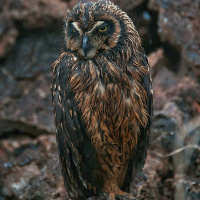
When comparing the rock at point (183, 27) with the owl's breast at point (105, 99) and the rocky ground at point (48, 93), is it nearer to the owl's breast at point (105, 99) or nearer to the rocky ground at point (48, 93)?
the rocky ground at point (48, 93)

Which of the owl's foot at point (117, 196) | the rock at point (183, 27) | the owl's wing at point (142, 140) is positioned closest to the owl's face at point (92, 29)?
the owl's wing at point (142, 140)

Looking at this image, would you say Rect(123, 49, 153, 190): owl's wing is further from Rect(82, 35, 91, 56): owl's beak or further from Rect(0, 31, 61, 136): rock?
Rect(0, 31, 61, 136): rock

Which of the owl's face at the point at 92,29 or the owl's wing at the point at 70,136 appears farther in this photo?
the owl's wing at the point at 70,136

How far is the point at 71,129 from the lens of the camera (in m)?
4.21

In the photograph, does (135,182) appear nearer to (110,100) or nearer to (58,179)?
(58,179)

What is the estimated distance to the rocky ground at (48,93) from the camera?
5031 millimetres

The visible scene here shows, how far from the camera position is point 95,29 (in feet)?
13.1

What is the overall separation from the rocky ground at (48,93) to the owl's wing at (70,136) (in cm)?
56

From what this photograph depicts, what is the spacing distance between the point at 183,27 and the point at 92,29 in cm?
235

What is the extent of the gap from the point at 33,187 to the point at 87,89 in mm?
1504

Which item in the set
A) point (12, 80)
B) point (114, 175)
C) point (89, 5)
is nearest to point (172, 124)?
point (114, 175)

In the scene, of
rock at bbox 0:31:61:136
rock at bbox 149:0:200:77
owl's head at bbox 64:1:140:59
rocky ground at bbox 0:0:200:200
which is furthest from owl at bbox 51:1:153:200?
rock at bbox 0:31:61:136

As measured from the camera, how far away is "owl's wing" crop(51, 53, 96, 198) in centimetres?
419

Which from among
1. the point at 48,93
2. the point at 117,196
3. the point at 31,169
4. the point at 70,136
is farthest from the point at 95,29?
the point at 48,93
